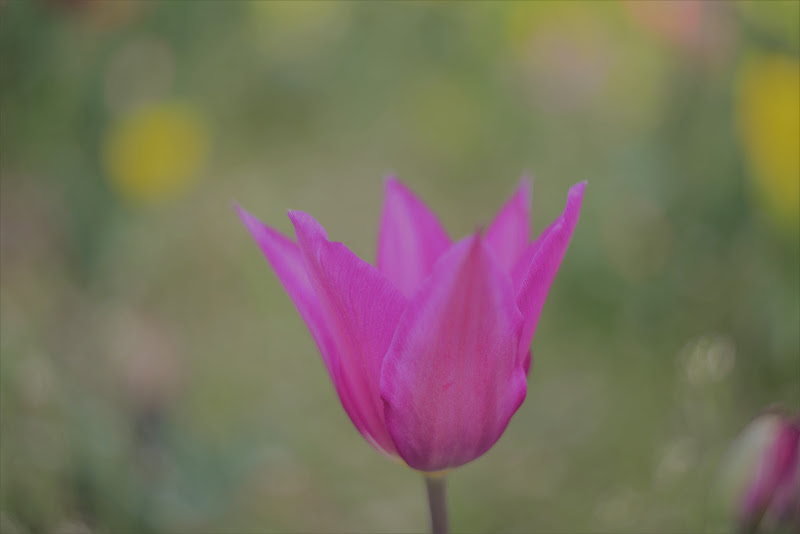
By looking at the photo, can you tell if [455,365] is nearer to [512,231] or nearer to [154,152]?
[512,231]

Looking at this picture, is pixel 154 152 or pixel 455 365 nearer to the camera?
pixel 455 365

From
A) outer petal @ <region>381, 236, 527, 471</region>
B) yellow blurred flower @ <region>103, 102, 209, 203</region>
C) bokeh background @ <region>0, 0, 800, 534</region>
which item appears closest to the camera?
outer petal @ <region>381, 236, 527, 471</region>

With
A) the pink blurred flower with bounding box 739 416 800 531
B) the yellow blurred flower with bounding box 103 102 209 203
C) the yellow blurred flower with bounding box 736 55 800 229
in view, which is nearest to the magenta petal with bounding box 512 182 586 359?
the pink blurred flower with bounding box 739 416 800 531

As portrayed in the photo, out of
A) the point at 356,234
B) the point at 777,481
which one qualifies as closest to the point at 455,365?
the point at 777,481

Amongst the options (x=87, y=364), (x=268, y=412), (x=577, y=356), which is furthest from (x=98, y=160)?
(x=577, y=356)

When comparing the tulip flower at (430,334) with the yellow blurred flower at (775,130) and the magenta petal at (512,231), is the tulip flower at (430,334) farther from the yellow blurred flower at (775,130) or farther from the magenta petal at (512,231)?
the yellow blurred flower at (775,130)

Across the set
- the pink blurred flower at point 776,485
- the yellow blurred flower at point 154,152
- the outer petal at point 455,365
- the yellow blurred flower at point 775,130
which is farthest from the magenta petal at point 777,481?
the yellow blurred flower at point 154,152

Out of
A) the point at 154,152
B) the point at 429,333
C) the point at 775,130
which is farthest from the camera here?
the point at 154,152

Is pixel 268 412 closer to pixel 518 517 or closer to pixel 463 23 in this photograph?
pixel 518 517

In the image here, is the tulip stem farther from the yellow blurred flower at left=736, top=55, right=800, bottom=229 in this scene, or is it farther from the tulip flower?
the yellow blurred flower at left=736, top=55, right=800, bottom=229
